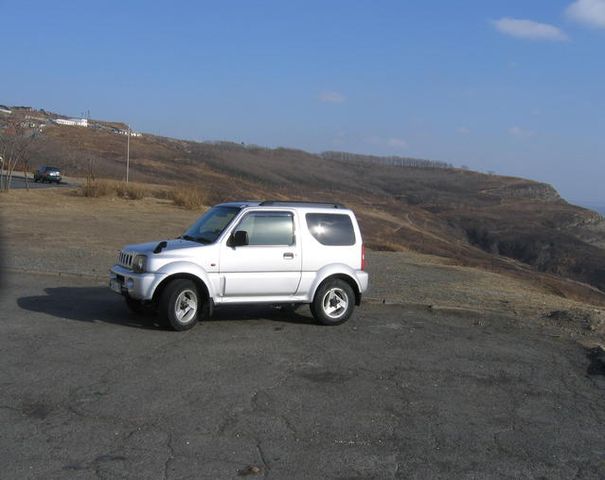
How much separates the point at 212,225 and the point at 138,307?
64.6 inches

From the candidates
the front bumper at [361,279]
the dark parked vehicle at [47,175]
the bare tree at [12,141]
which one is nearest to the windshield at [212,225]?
the front bumper at [361,279]

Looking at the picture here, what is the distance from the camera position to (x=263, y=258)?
10406 mm

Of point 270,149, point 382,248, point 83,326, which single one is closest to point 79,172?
point 382,248

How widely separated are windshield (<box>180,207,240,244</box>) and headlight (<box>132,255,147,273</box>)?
930 mm

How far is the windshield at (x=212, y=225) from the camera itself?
1048 cm

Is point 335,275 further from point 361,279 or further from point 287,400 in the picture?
point 287,400

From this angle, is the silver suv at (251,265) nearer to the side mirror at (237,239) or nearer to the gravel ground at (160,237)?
the side mirror at (237,239)

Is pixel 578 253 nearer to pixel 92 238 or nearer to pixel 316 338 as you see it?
pixel 92 238

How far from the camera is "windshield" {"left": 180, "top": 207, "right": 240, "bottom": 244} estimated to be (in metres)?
10.5

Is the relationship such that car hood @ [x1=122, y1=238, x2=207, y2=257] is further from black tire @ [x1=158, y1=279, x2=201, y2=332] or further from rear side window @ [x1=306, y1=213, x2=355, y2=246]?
rear side window @ [x1=306, y1=213, x2=355, y2=246]

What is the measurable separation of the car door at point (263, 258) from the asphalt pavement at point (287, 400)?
58 centimetres

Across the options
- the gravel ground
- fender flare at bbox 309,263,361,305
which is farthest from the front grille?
the gravel ground

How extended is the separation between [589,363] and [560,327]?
94.5 inches

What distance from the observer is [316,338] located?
9.91 metres
